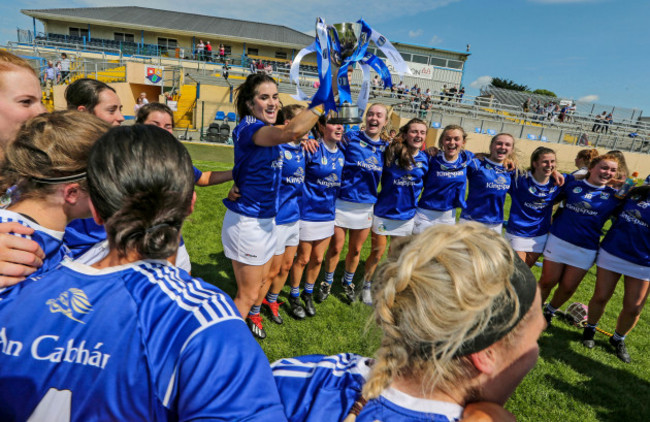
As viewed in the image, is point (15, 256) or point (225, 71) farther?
point (225, 71)

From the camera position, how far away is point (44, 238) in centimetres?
140

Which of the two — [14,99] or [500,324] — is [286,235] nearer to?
[14,99]

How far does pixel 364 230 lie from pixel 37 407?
3636 mm

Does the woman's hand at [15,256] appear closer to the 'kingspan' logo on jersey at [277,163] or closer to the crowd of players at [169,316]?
the crowd of players at [169,316]

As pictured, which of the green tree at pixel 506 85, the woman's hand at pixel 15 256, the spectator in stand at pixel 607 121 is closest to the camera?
the woman's hand at pixel 15 256

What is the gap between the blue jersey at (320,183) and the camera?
3.80 m

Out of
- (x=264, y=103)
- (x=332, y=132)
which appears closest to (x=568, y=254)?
(x=332, y=132)

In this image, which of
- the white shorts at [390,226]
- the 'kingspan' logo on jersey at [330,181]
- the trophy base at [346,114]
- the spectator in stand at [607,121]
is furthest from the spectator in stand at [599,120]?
the trophy base at [346,114]

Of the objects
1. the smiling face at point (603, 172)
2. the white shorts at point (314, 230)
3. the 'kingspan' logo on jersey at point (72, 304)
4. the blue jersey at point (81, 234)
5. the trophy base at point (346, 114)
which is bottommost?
the white shorts at point (314, 230)

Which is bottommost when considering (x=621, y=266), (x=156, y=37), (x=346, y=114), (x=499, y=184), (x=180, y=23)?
(x=621, y=266)

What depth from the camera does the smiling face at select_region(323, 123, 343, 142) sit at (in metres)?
Result: 3.85

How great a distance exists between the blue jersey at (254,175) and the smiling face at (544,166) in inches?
121

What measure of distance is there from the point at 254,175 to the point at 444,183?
2501 millimetres

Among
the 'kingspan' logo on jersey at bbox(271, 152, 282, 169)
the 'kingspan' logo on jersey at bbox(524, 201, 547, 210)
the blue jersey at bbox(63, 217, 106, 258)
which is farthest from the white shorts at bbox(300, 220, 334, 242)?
Result: the 'kingspan' logo on jersey at bbox(524, 201, 547, 210)
